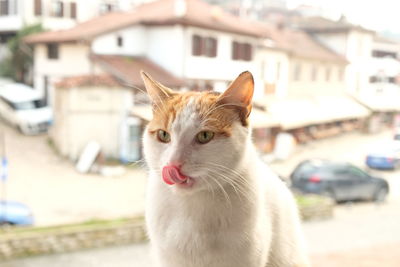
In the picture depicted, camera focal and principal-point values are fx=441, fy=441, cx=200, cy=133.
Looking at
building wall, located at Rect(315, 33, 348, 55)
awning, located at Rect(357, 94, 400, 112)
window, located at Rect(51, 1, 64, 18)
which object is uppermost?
window, located at Rect(51, 1, 64, 18)

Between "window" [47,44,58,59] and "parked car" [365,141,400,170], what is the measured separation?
10.1 feet

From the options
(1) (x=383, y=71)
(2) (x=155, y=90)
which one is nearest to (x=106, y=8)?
(1) (x=383, y=71)

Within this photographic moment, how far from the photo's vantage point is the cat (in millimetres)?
736

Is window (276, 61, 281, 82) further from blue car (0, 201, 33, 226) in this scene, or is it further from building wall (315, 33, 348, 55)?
blue car (0, 201, 33, 226)

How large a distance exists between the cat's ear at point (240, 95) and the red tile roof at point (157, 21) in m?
2.85

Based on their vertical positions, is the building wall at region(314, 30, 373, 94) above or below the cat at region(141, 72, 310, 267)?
above

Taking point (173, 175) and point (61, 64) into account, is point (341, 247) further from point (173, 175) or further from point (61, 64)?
point (61, 64)

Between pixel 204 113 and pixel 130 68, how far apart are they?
3.02 meters

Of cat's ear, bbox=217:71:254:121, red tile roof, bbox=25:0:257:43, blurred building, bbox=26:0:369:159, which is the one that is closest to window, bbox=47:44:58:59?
blurred building, bbox=26:0:369:159

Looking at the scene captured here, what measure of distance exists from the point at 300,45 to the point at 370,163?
128cm

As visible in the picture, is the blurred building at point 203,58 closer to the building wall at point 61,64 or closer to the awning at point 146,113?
the building wall at point 61,64

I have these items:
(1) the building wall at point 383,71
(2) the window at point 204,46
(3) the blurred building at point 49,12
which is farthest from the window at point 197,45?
(1) the building wall at point 383,71

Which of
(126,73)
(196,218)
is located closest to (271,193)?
(196,218)

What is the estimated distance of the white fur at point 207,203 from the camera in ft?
2.42
